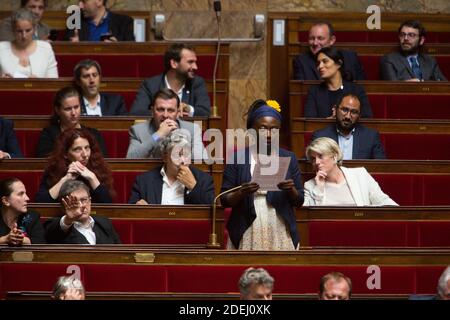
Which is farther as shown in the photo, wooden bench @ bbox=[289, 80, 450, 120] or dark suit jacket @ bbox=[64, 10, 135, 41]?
dark suit jacket @ bbox=[64, 10, 135, 41]

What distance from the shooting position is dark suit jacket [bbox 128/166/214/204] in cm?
652

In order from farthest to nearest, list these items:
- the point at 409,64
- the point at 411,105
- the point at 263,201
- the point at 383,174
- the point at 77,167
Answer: the point at 409,64, the point at 411,105, the point at 383,174, the point at 77,167, the point at 263,201

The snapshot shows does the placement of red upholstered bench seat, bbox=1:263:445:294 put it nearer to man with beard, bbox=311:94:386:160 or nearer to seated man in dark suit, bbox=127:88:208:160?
seated man in dark suit, bbox=127:88:208:160

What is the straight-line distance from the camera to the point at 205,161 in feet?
22.6

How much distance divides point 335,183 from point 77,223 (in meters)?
1.17

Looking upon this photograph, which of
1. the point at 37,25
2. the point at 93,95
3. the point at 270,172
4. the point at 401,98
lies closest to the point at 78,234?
the point at 270,172

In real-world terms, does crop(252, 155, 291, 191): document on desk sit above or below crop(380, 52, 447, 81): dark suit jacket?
below

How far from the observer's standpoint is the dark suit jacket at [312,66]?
8.12 metres

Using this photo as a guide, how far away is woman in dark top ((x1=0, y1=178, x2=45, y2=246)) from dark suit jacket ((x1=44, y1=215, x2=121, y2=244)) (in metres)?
0.05

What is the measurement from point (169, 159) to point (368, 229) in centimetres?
88

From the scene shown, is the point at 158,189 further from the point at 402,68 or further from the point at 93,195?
the point at 402,68

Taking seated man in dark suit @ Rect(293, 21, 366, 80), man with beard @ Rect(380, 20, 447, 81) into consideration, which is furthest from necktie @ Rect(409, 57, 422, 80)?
seated man in dark suit @ Rect(293, 21, 366, 80)

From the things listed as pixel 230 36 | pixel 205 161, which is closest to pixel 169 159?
pixel 205 161

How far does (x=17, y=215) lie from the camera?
20.4ft
